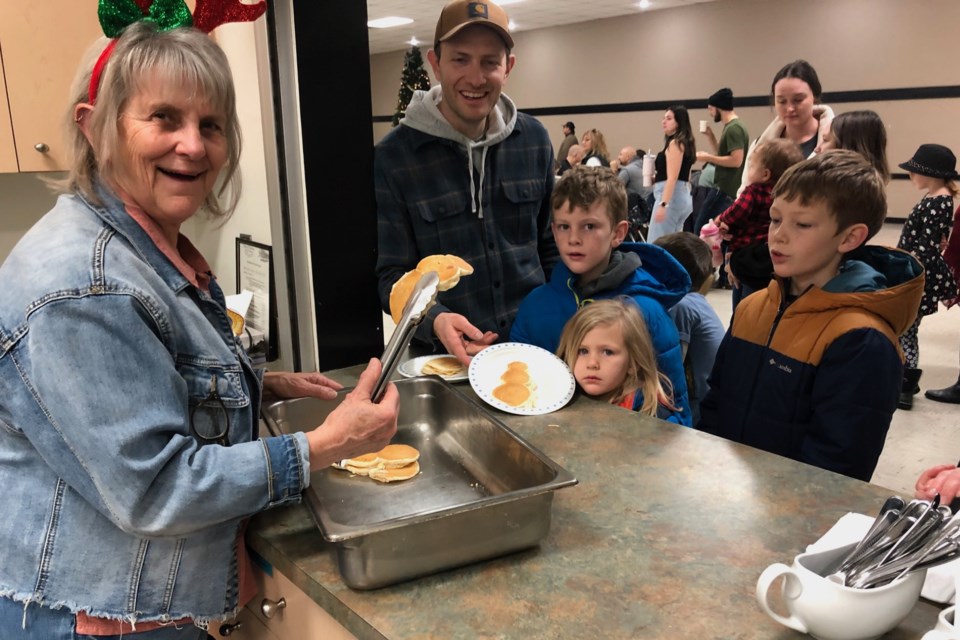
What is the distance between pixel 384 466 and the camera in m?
1.17

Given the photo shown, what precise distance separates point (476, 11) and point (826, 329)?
3.54 ft

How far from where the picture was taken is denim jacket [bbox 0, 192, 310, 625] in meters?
0.73

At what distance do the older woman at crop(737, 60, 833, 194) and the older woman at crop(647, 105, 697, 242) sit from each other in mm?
2050

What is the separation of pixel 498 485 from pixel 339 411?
37 cm

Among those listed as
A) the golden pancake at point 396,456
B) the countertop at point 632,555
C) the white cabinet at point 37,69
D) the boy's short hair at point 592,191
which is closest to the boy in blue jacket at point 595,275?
the boy's short hair at point 592,191

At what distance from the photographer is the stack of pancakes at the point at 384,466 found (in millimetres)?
1169

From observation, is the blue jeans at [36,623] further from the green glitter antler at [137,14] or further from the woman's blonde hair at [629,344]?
the woman's blonde hair at [629,344]

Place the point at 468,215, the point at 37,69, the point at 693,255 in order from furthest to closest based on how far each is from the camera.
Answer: the point at 693,255, the point at 37,69, the point at 468,215

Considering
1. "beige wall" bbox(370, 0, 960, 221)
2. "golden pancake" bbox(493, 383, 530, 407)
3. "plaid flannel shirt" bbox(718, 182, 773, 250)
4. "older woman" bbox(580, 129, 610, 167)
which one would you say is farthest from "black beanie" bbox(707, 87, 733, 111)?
"golden pancake" bbox(493, 383, 530, 407)

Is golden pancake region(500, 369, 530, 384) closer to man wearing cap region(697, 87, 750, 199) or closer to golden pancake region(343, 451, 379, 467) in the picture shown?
golden pancake region(343, 451, 379, 467)

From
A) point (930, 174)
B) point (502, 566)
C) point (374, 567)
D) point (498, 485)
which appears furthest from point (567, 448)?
point (930, 174)

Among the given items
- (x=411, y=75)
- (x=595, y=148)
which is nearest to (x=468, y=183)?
(x=411, y=75)

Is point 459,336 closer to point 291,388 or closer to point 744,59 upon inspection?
point 291,388

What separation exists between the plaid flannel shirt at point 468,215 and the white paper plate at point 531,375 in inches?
8.7
